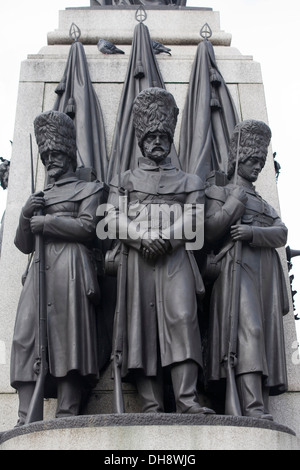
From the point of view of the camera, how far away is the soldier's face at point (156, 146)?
8828 mm

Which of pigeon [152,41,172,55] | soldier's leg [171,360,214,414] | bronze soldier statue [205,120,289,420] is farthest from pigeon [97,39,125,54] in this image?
soldier's leg [171,360,214,414]

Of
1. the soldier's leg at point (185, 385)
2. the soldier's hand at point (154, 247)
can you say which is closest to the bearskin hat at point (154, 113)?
the soldier's hand at point (154, 247)

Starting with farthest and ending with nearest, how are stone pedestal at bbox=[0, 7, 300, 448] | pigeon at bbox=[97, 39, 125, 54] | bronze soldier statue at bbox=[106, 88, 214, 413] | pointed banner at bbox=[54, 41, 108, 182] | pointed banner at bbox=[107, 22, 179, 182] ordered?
pigeon at bbox=[97, 39, 125, 54], pointed banner at bbox=[54, 41, 108, 182], pointed banner at bbox=[107, 22, 179, 182], stone pedestal at bbox=[0, 7, 300, 448], bronze soldier statue at bbox=[106, 88, 214, 413]

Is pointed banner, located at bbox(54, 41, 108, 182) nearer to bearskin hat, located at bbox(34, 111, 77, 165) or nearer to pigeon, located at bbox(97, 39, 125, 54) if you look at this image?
pigeon, located at bbox(97, 39, 125, 54)

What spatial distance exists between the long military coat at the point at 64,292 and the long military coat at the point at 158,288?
387mm

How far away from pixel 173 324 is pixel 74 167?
7.83ft

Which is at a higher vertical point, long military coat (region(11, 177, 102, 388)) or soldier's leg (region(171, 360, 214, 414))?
long military coat (region(11, 177, 102, 388))

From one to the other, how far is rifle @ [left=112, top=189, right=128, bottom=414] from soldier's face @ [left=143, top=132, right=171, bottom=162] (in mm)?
1145

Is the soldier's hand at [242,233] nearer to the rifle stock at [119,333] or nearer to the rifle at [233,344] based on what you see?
the rifle at [233,344]

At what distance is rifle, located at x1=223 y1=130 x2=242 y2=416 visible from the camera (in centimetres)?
767

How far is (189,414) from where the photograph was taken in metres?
7.12

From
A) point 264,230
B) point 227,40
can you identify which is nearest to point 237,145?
point 264,230

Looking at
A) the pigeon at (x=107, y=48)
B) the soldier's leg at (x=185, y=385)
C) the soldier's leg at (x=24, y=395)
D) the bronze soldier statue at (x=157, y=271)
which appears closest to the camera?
the soldier's leg at (x=185, y=385)

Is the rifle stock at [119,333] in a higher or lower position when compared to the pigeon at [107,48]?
lower
